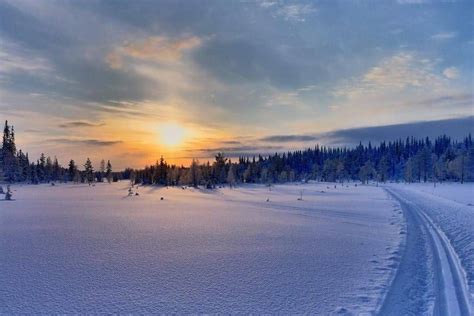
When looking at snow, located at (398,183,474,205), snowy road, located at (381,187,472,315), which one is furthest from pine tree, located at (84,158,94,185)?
snowy road, located at (381,187,472,315)

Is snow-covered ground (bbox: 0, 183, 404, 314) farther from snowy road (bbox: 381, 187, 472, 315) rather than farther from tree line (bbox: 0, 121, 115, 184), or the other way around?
tree line (bbox: 0, 121, 115, 184)

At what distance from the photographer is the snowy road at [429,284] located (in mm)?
7660

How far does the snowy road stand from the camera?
7.66 meters

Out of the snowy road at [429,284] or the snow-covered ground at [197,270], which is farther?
the snow-covered ground at [197,270]

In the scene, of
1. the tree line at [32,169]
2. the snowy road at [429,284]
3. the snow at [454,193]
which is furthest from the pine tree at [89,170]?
the snowy road at [429,284]

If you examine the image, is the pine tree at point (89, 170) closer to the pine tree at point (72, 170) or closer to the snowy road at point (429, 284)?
the pine tree at point (72, 170)

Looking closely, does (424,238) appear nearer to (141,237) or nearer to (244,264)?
(244,264)

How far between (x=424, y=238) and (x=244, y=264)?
9.92 meters

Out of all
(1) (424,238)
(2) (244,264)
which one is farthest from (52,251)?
(1) (424,238)

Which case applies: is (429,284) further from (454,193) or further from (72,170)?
(72,170)

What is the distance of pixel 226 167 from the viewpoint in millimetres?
134750

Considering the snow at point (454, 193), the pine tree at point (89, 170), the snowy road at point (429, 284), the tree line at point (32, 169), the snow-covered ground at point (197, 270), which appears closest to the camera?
the snowy road at point (429, 284)

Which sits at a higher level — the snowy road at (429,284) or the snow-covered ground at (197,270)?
the snowy road at (429,284)

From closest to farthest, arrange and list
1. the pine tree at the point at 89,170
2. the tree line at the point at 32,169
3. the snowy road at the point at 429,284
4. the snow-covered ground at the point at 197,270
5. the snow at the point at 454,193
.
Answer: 1. the snowy road at the point at 429,284
2. the snow-covered ground at the point at 197,270
3. the snow at the point at 454,193
4. the tree line at the point at 32,169
5. the pine tree at the point at 89,170
